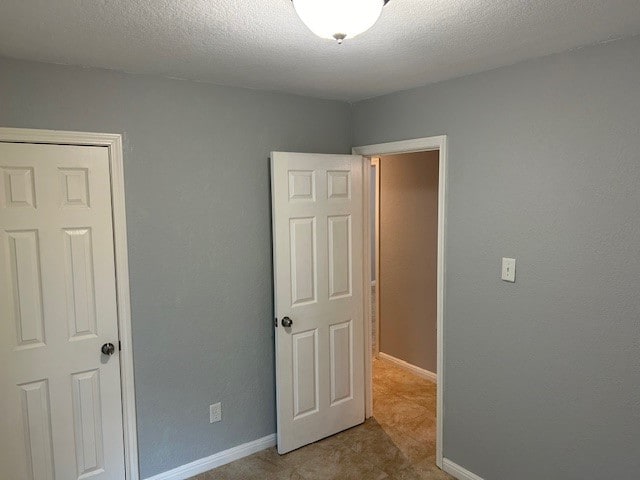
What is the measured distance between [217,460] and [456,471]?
1441 mm

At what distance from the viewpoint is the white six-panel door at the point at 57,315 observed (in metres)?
2.11

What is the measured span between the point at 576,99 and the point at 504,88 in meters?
0.37

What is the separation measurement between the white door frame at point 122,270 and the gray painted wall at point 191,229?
42mm

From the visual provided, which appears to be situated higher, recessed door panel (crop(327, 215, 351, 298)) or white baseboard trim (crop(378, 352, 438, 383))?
recessed door panel (crop(327, 215, 351, 298))

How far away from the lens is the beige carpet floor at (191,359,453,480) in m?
2.69

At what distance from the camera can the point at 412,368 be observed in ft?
13.7

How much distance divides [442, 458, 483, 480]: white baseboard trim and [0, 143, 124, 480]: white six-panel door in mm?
1904

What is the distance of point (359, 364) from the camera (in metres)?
3.24

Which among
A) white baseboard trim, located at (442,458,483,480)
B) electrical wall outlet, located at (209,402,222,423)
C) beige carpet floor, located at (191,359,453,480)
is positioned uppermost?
electrical wall outlet, located at (209,402,222,423)

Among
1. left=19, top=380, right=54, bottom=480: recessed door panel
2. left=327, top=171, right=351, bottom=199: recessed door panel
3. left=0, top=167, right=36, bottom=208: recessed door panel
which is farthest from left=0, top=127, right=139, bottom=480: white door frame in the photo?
left=327, top=171, right=351, bottom=199: recessed door panel

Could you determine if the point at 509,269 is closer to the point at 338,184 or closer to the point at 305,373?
the point at 338,184

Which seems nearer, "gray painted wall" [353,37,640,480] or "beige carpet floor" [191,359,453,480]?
"gray painted wall" [353,37,640,480]

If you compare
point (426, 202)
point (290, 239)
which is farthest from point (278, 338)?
point (426, 202)

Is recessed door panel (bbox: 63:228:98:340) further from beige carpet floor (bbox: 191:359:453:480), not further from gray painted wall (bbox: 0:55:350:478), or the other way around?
beige carpet floor (bbox: 191:359:453:480)
